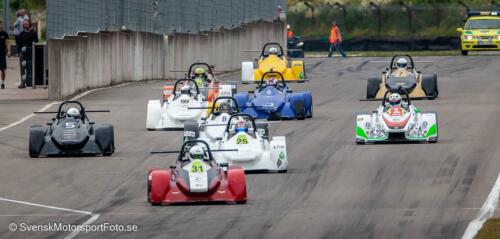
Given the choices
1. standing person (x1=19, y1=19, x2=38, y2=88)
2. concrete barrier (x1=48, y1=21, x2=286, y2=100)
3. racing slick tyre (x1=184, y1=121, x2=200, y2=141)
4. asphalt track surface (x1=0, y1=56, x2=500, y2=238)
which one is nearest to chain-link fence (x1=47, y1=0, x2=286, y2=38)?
concrete barrier (x1=48, y1=21, x2=286, y2=100)

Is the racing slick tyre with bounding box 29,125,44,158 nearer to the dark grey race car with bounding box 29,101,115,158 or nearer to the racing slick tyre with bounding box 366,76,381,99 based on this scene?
the dark grey race car with bounding box 29,101,115,158

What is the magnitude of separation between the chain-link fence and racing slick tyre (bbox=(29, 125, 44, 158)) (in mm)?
14214

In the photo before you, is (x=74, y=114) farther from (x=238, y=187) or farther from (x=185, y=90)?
(x=238, y=187)

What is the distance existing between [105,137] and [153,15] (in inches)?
991

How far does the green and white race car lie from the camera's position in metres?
28.5

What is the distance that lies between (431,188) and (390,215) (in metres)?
2.87

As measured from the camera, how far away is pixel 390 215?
65.6 feet

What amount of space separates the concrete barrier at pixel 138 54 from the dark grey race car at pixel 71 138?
13.3m

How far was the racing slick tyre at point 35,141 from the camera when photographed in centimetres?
2739

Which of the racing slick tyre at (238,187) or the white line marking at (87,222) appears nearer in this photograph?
the white line marking at (87,222)

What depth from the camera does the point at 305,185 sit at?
2327cm

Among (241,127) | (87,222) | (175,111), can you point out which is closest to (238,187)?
(87,222)

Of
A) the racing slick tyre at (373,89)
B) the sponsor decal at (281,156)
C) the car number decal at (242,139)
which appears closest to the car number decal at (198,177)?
the car number decal at (242,139)

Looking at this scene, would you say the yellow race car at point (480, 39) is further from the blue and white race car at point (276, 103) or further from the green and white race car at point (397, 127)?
the green and white race car at point (397, 127)
